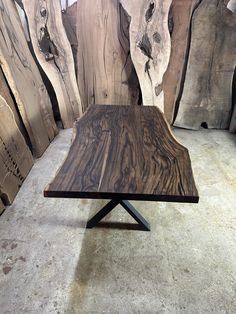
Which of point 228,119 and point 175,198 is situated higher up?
point 175,198

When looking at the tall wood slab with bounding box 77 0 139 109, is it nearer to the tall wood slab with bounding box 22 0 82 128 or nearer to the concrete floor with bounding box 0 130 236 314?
the tall wood slab with bounding box 22 0 82 128

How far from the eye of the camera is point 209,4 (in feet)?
6.13

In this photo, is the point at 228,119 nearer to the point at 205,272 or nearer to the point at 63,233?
the point at 205,272

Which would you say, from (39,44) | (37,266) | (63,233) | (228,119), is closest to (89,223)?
(63,233)

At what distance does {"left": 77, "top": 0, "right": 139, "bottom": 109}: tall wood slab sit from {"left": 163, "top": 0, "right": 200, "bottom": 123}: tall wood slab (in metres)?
0.32

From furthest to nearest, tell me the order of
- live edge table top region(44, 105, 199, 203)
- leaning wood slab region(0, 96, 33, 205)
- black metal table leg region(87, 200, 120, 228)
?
leaning wood slab region(0, 96, 33, 205) → black metal table leg region(87, 200, 120, 228) → live edge table top region(44, 105, 199, 203)

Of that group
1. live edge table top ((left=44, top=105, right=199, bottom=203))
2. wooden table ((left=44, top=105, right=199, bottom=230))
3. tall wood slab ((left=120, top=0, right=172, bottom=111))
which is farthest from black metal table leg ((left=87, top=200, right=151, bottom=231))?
tall wood slab ((left=120, top=0, right=172, bottom=111))

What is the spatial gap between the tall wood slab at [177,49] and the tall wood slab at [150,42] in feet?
0.22

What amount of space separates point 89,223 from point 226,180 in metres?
1.09

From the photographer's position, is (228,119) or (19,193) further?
(228,119)

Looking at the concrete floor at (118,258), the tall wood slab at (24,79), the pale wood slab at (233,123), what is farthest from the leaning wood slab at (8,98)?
the pale wood slab at (233,123)

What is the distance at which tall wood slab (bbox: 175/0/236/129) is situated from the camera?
6.28ft

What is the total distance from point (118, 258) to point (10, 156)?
0.96 m

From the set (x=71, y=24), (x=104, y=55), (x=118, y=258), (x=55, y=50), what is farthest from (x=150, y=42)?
(x=118, y=258)
